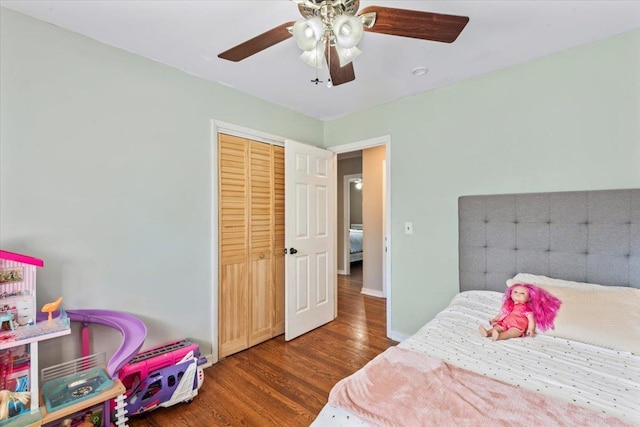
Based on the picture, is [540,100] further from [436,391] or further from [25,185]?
[25,185]

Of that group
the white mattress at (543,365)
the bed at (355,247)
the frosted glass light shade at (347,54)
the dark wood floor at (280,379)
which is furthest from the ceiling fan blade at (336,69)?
the bed at (355,247)

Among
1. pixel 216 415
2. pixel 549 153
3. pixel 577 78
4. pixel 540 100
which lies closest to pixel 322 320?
pixel 216 415

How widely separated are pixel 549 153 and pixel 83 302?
3310mm

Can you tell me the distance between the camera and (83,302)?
5.86 feet

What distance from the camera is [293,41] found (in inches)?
73.7

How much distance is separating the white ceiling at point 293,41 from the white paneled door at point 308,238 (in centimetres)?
80

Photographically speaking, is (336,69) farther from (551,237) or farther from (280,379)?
(280,379)

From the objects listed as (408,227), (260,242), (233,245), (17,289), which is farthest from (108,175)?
(408,227)

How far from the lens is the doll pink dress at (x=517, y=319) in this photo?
1611 mm

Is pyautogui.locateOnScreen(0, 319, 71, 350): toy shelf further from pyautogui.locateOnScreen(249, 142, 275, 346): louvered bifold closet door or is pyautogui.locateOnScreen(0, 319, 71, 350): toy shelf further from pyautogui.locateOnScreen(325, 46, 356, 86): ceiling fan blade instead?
pyautogui.locateOnScreen(325, 46, 356, 86): ceiling fan blade

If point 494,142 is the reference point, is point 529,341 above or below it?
below

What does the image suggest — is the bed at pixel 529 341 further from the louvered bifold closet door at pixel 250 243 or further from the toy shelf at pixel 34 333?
the louvered bifold closet door at pixel 250 243

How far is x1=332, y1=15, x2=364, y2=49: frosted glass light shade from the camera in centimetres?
113

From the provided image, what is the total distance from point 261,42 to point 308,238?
2.01 m
